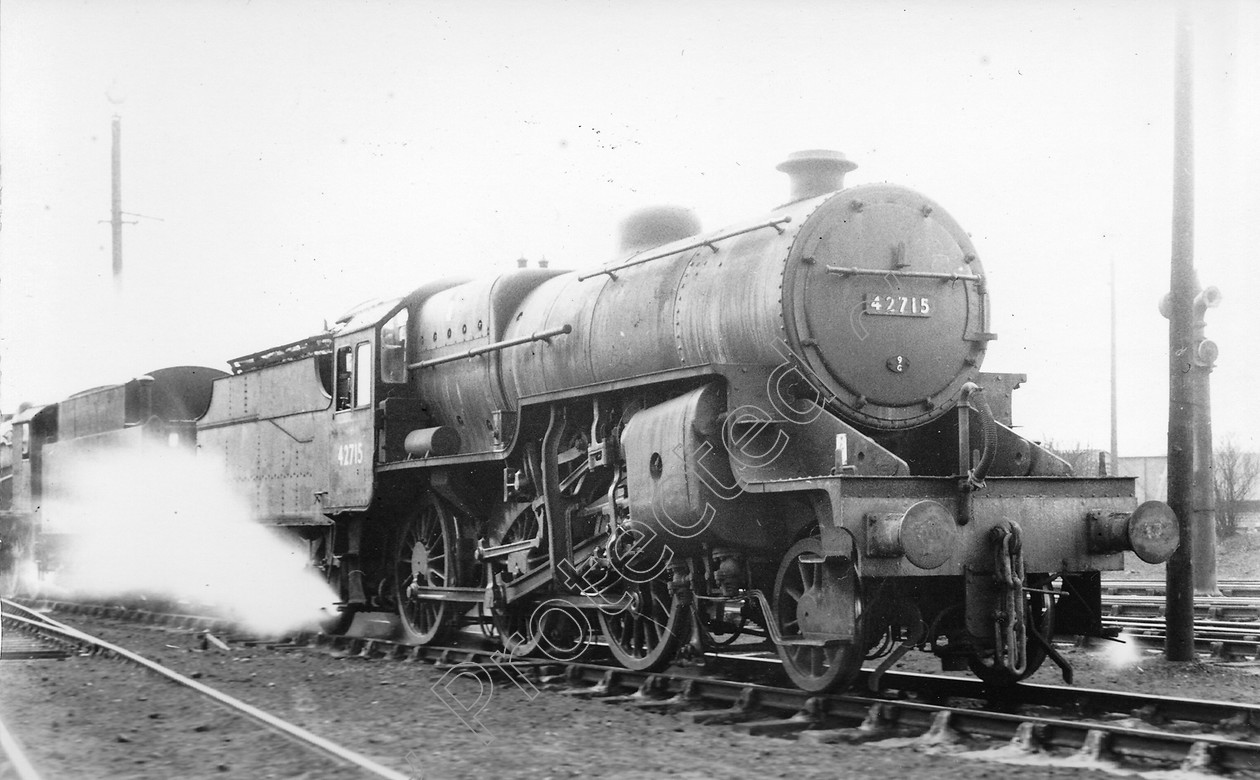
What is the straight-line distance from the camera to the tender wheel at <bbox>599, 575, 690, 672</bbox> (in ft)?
28.2

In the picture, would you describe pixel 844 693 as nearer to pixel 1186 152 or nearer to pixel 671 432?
pixel 671 432

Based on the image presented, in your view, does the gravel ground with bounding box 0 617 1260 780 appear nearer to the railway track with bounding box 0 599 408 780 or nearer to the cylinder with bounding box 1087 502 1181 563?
the railway track with bounding box 0 599 408 780

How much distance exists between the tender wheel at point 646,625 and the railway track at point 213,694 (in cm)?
267

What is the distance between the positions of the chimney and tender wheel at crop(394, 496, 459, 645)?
462 cm

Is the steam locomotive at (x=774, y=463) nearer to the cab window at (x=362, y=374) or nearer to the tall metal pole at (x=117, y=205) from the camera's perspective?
the cab window at (x=362, y=374)

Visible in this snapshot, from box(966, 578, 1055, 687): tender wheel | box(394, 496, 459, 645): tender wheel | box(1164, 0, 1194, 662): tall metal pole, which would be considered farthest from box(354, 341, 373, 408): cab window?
box(1164, 0, 1194, 662): tall metal pole

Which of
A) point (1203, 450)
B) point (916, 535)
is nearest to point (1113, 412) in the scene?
point (1203, 450)

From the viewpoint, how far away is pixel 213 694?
8.48 meters

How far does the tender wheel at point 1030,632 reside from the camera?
7.68 meters

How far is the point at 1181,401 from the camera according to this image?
1000cm

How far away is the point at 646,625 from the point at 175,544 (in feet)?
36.2

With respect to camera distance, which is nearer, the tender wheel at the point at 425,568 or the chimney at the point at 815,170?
the chimney at the point at 815,170

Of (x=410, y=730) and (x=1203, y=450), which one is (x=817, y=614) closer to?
(x=410, y=730)

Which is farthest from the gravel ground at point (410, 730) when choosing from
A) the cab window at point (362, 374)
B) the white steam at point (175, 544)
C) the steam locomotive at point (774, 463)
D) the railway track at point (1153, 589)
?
the railway track at point (1153, 589)
